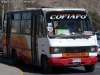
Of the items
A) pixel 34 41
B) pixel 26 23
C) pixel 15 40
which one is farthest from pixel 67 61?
pixel 15 40

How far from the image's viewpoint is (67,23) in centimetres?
1806

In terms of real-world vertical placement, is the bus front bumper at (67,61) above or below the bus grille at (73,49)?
below

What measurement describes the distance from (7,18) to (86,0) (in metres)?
71.7

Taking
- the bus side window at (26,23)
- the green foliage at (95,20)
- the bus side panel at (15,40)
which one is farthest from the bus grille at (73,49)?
the green foliage at (95,20)

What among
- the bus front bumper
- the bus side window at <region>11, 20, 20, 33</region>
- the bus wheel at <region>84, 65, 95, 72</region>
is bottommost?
the bus wheel at <region>84, 65, 95, 72</region>

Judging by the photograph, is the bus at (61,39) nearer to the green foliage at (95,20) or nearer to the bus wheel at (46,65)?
the bus wheel at (46,65)

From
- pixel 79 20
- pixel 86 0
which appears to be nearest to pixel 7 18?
pixel 79 20

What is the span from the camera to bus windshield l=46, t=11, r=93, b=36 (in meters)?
17.7

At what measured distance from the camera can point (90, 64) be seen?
17.8 meters

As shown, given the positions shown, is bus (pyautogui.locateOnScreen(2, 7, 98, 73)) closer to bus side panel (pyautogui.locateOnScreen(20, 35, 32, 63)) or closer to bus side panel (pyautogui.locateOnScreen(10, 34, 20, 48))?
bus side panel (pyautogui.locateOnScreen(20, 35, 32, 63))

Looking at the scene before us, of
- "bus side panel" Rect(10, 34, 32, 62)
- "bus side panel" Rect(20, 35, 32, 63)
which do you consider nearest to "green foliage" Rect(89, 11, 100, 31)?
"bus side panel" Rect(10, 34, 32, 62)

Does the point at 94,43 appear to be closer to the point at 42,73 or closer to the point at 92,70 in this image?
the point at 92,70

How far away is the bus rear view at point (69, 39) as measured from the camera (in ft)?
56.9

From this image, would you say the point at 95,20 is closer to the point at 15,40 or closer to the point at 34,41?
the point at 15,40
